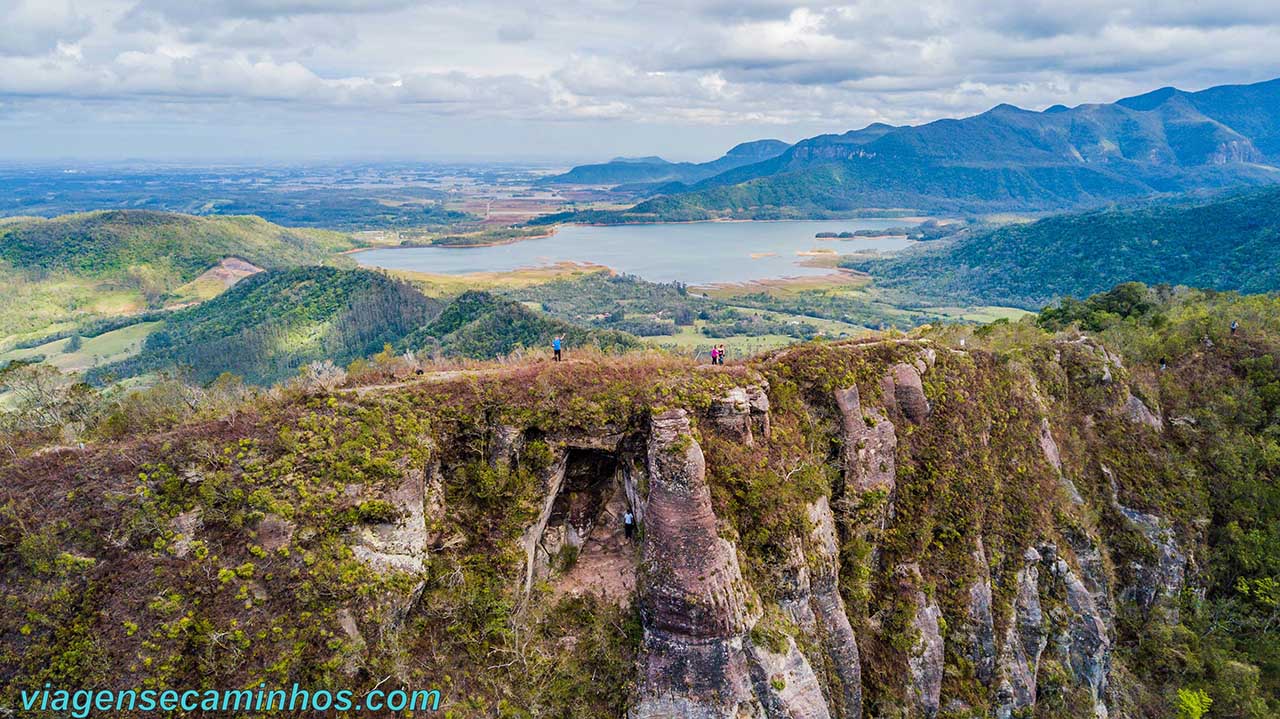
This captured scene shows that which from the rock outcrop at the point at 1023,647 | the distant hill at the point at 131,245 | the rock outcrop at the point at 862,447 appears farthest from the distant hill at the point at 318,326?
the rock outcrop at the point at 1023,647

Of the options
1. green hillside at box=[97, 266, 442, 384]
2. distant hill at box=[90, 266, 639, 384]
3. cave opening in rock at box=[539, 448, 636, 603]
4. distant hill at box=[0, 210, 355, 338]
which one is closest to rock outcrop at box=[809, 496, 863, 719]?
cave opening in rock at box=[539, 448, 636, 603]

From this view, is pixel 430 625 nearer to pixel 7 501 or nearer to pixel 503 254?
pixel 7 501

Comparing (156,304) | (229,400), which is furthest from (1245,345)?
(156,304)

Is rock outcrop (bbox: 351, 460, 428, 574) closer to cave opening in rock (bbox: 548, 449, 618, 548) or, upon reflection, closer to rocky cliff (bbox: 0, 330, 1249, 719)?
rocky cliff (bbox: 0, 330, 1249, 719)

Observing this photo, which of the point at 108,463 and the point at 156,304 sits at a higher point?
the point at 108,463

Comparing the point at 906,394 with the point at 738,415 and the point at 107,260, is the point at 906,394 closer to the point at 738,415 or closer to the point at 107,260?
the point at 738,415

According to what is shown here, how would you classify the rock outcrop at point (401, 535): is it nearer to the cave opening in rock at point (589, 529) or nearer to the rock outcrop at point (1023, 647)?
the cave opening in rock at point (589, 529)
